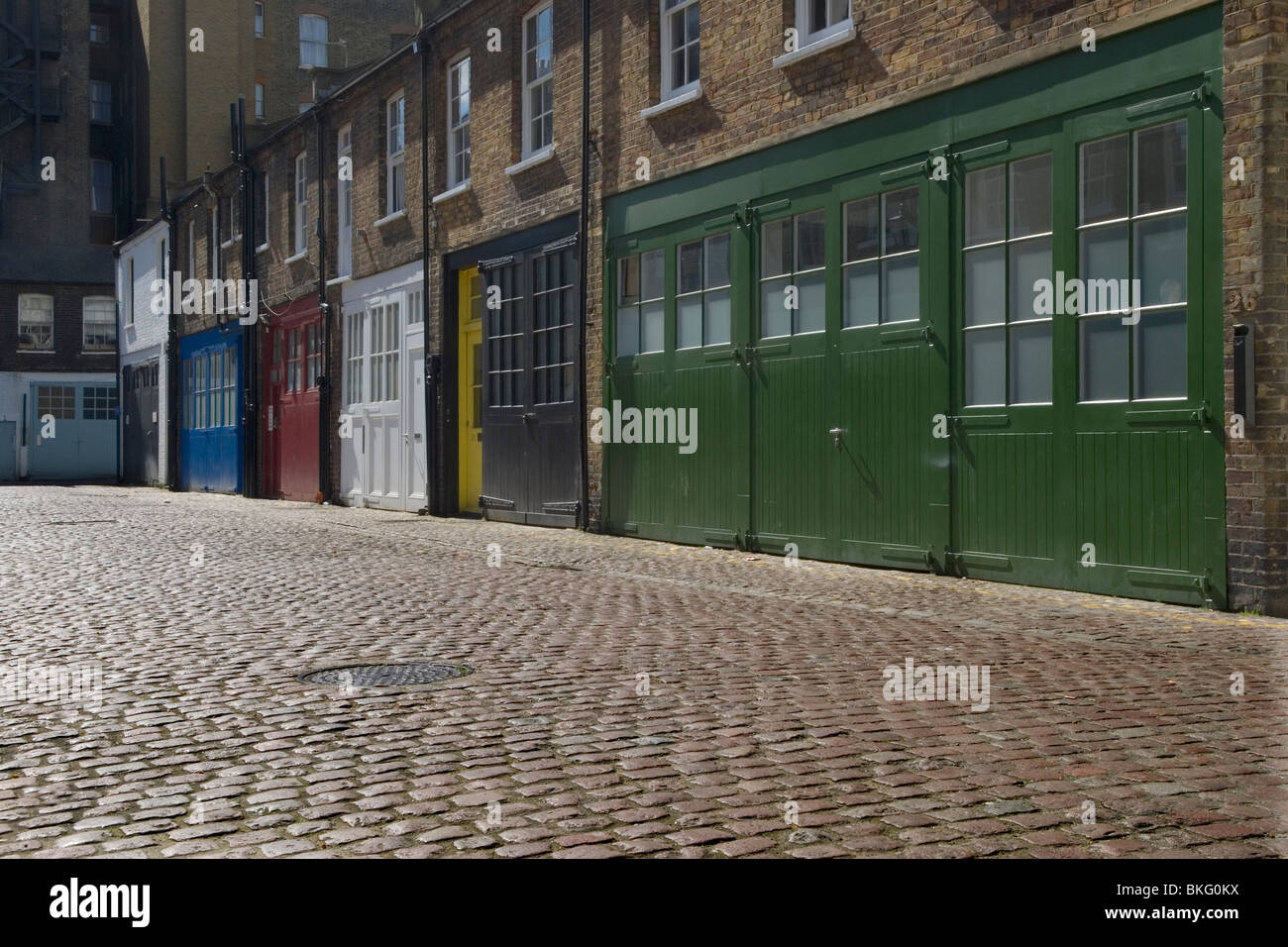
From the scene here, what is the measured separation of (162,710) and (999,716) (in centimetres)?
330

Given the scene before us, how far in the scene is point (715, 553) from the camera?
44.9 ft

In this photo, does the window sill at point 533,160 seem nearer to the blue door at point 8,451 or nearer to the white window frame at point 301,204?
the white window frame at point 301,204

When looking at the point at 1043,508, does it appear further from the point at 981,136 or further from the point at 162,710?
the point at 162,710

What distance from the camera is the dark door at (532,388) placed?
1705 cm

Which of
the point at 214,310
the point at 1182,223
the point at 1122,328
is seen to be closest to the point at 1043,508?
the point at 1122,328

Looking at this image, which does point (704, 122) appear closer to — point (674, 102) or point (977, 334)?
point (674, 102)

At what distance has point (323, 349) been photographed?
25.2m

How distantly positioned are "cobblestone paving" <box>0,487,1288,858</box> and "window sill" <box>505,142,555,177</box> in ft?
26.0

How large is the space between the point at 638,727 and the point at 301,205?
22.9m

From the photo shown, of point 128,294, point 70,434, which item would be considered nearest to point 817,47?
point 128,294

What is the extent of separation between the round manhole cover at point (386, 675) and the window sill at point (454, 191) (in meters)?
13.3

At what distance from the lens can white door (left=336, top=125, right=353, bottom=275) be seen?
952 inches

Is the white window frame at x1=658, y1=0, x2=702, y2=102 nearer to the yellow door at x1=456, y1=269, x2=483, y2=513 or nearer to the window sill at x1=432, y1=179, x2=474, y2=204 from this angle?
the window sill at x1=432, y1=179, x2=474, y2=204

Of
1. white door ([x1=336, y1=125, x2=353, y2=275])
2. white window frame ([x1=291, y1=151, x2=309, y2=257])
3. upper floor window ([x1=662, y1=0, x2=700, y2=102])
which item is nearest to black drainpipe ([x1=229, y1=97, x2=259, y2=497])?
white window frame ([x1=291, y1=151, x2=309, y2=257])
